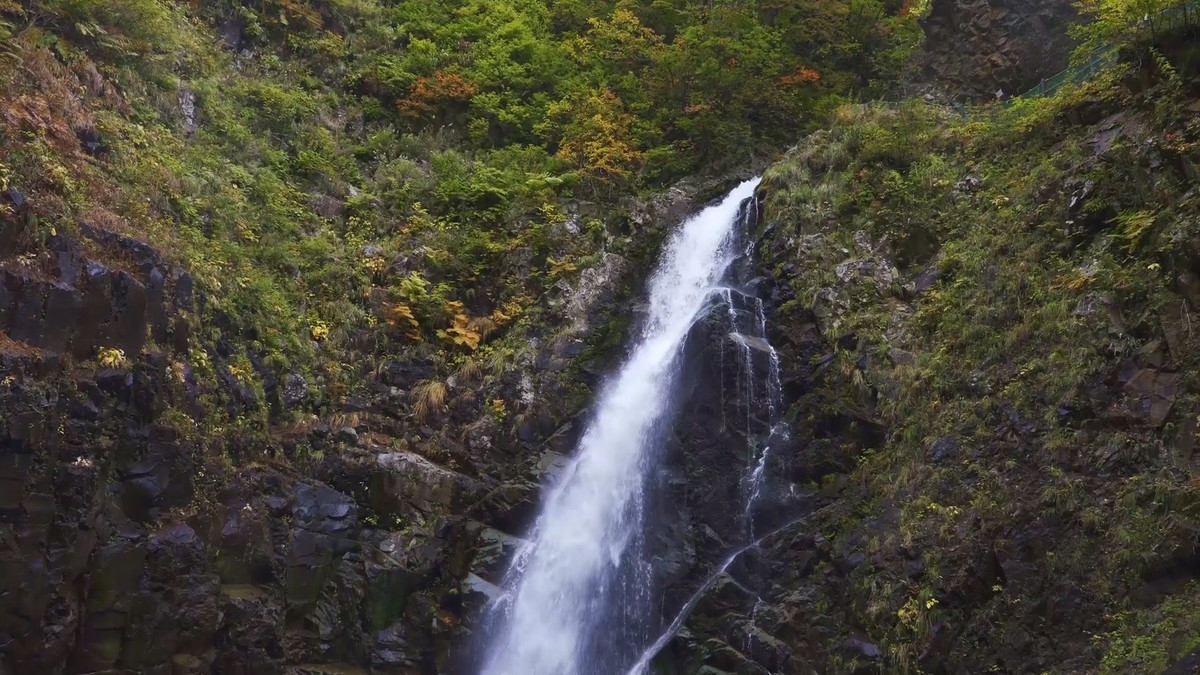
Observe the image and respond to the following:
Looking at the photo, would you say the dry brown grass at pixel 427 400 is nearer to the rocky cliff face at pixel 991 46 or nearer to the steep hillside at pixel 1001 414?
the steep hillside at pixel 1001 414

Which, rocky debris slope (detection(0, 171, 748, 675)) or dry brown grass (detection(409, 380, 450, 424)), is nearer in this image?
rocky debris slope (detection(0, 171, 748, 675))

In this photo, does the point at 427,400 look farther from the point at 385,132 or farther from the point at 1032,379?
the point at 1032,379

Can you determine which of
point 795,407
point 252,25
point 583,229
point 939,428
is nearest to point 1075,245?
point 939,428

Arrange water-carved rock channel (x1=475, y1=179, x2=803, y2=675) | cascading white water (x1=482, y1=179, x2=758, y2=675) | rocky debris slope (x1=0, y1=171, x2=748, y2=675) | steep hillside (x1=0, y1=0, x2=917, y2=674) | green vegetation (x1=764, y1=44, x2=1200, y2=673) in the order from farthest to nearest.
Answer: cascading white water (x1=482, y1=179, x2=758, y2=675), water-carved rock channel (x1=475, y1=179, x2=803, y2=675), steep hillside (x1=0, y1=0, x2=917, y2=674), rocky debris slope (x1=0, y1=171, x2=748, y2=675), green vegetation (x1=764, y1=44, x2=1200, y2=673)

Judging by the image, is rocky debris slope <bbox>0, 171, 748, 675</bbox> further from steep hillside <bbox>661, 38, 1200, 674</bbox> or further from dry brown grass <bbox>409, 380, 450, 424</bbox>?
steep hillside <bbox>661, 38, 1200, 674</bbox>

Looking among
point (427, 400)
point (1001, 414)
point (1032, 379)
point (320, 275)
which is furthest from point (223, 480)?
point (1032, 379)

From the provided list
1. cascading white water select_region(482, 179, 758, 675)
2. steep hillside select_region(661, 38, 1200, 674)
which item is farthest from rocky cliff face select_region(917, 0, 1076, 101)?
cascading white water select_region(482, 179, 758, 675)
